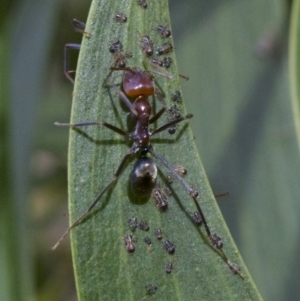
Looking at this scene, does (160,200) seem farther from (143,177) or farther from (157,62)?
(157,62)

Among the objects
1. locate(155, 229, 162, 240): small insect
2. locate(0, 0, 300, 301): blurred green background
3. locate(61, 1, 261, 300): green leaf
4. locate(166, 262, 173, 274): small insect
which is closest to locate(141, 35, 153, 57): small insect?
locate(61, 1, 261, 300): green leaf

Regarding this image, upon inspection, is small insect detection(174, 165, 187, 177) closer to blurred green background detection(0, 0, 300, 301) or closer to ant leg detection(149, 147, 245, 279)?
ant leg detection(149, 147, 245, 279)

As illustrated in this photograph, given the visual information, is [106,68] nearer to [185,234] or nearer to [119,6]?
[119,6]

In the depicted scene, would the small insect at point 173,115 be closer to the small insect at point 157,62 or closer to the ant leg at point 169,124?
the ant leg at point 169,124

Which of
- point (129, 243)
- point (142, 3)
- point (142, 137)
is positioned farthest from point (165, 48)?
point (129, 243)

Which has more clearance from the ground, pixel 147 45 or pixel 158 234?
pixel 147 45

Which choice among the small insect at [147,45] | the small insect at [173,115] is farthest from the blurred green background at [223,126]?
the small insect at [147,45]
